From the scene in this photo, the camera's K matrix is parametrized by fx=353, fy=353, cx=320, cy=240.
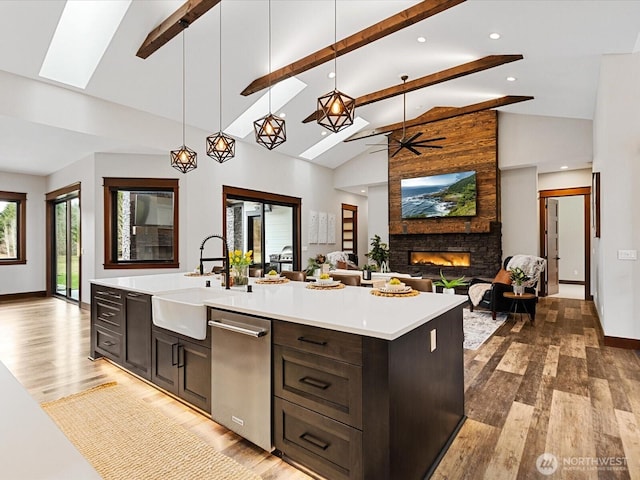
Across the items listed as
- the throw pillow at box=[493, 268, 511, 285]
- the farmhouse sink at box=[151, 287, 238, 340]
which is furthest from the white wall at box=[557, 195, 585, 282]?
the farmhouse sink at box=[151, 287, 238, 340]

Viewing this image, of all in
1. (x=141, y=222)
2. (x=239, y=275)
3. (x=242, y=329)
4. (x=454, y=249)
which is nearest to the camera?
(x=242, y=329)

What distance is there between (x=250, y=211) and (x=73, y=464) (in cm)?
762

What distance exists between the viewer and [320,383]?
1.78 m

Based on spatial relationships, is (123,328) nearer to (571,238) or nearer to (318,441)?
(318,441)

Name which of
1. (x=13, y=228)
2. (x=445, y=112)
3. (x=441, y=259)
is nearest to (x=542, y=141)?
(x=445, y=112)

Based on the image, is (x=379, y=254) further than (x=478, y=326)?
Yes

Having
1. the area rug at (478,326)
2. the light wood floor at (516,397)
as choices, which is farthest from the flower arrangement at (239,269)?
the area rug at (478,326)

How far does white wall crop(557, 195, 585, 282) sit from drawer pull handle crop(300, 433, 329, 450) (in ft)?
32.6

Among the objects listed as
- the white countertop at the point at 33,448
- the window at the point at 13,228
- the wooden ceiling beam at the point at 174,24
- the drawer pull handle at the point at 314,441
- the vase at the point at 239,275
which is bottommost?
the drawer pull handle at the point at 314,441

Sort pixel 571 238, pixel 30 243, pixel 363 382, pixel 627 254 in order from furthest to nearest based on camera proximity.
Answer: pixel 571 238, pixel 30 243, pixel 627 254, pixel 363 382

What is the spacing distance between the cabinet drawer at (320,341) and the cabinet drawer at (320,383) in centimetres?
3

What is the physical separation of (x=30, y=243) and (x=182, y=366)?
25.3ft

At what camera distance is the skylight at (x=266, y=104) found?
626cm

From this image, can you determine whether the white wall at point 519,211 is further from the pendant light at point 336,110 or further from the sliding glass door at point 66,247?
the sliding glass door at point 66,247
